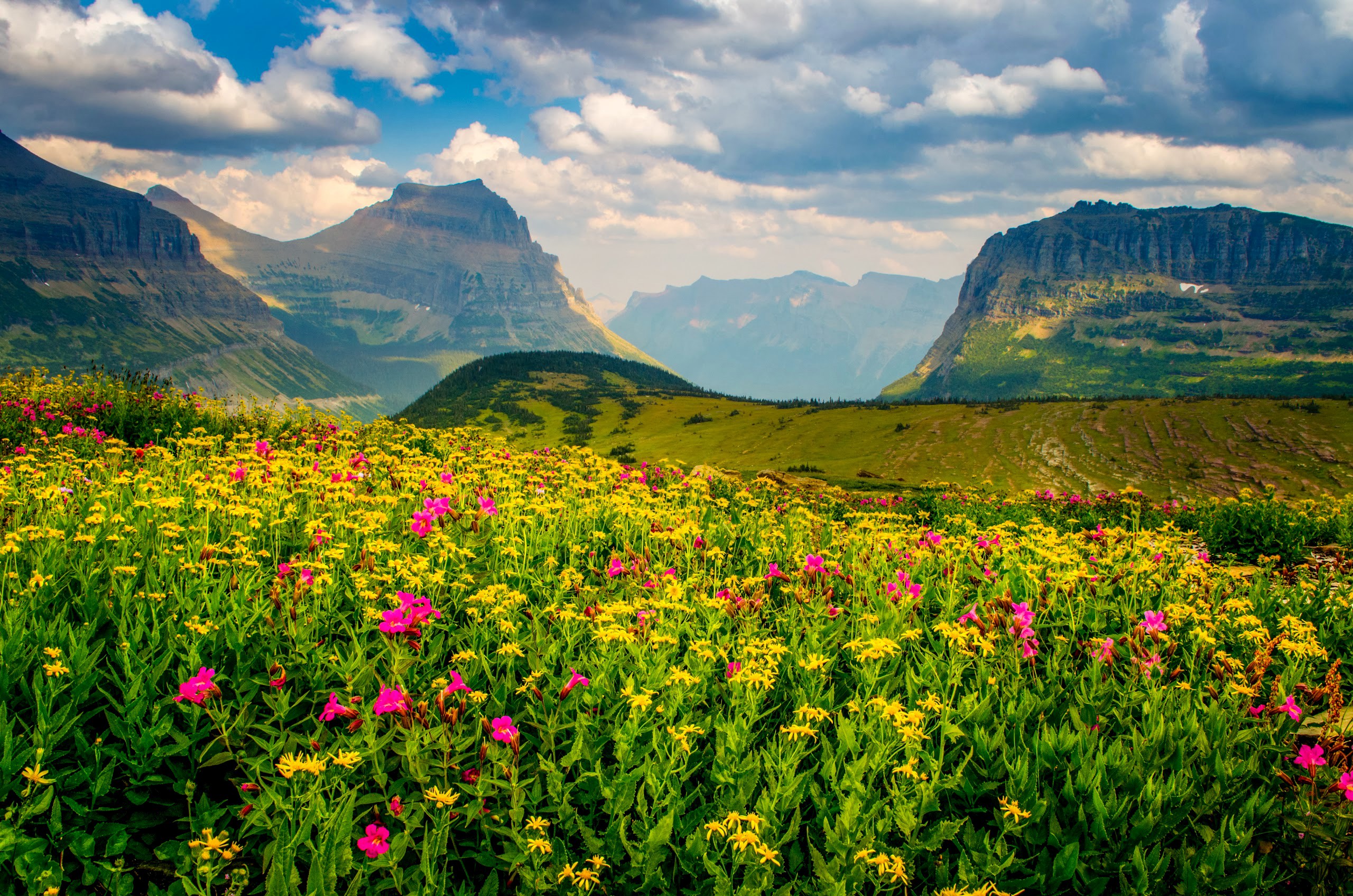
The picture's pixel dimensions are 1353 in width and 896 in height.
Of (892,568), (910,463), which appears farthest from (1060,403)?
(892,568)

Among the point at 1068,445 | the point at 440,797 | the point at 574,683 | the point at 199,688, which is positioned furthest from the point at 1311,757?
the point at 1068,445

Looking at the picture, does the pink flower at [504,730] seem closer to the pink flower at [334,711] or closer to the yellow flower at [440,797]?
the yellow flower at [440,797]

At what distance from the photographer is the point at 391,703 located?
4586mm

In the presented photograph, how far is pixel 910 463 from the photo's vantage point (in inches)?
4537

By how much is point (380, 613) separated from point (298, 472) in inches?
195

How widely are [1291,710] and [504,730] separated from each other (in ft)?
19.5

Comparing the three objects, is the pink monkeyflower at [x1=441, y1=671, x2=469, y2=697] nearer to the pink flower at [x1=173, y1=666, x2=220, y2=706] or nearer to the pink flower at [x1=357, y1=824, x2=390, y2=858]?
the pink flower at [x1=357, y1=824, x2=390, y2=858]

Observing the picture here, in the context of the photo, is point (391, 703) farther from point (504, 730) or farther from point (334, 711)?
point (504, 730)

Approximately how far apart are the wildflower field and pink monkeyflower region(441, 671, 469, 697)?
0.05 metres

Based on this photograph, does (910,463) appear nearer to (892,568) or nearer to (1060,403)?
(1060,403)

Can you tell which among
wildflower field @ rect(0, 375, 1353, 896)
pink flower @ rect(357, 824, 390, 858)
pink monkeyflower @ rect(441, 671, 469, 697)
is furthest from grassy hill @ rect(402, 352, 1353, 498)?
pink flower @ rect(357, 824, 390, 858)

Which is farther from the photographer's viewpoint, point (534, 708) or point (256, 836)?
point (534, 708)

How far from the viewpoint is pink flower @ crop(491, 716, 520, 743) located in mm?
4527

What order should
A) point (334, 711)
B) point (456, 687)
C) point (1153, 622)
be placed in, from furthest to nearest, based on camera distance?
point (1153, 622) < point (456, 687) < point (334, 711)
